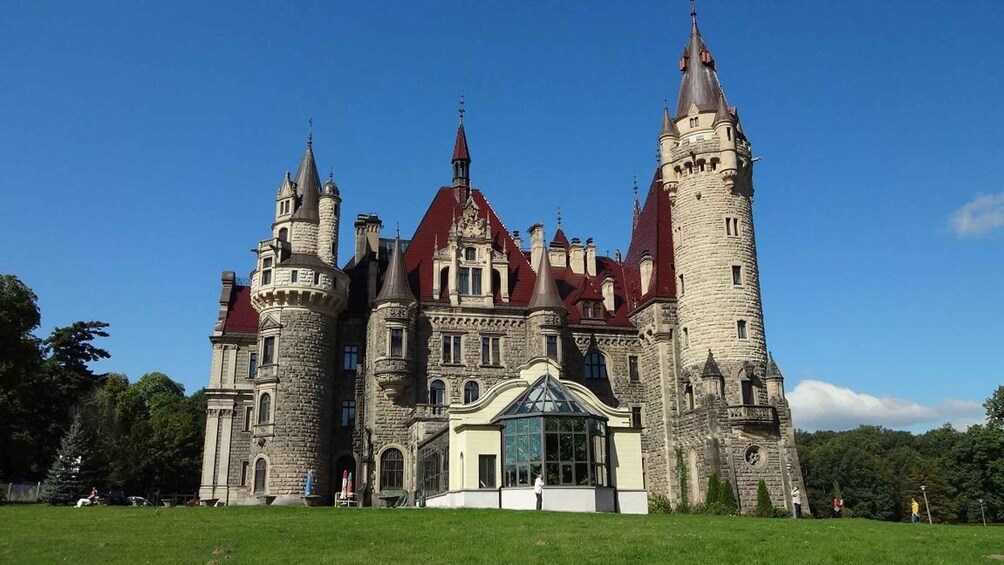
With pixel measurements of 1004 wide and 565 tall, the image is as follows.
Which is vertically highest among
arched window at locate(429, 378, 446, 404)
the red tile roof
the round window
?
the red tile roof

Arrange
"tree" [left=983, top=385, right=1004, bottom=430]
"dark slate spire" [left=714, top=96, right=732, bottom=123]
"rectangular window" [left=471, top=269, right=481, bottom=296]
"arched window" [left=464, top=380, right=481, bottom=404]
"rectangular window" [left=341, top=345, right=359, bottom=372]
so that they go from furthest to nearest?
"tree" [left=983, top=385, right=1004, bottom=430] < "rectangular window" [left=471, top=269, right=481, bottom=296] < "rectangular window" [left=341, top=345, right=359, bottom=372] < "dark slate spire" [left=714, top=96, right=732, bottom=123] < "arched window" [left=464, top=380, right=481, bottom=404]

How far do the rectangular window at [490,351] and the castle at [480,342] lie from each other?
0.09 metres

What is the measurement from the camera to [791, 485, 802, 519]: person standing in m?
38.0

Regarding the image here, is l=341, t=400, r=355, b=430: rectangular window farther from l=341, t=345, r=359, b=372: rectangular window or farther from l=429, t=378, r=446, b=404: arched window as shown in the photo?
l=429, t=378, r=446, b=404: arched window

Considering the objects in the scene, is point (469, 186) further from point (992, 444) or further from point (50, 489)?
point (992, 444)

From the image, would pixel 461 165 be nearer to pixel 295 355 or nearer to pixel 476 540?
pixel 295 355

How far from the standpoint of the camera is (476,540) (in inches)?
779

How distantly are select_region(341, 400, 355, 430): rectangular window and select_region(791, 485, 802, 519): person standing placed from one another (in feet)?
71.6

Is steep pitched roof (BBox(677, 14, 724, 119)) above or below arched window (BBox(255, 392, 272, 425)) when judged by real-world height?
above

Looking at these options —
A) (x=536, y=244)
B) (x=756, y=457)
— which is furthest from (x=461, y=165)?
(x=756, y=457)

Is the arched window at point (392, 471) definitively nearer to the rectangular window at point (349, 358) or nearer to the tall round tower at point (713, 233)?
the rectangular window at point (349, 358)

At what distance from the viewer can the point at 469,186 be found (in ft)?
172

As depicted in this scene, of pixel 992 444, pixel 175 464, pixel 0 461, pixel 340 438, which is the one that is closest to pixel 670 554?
pixel 340 438

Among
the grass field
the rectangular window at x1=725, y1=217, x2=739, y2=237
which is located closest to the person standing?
the grass field
